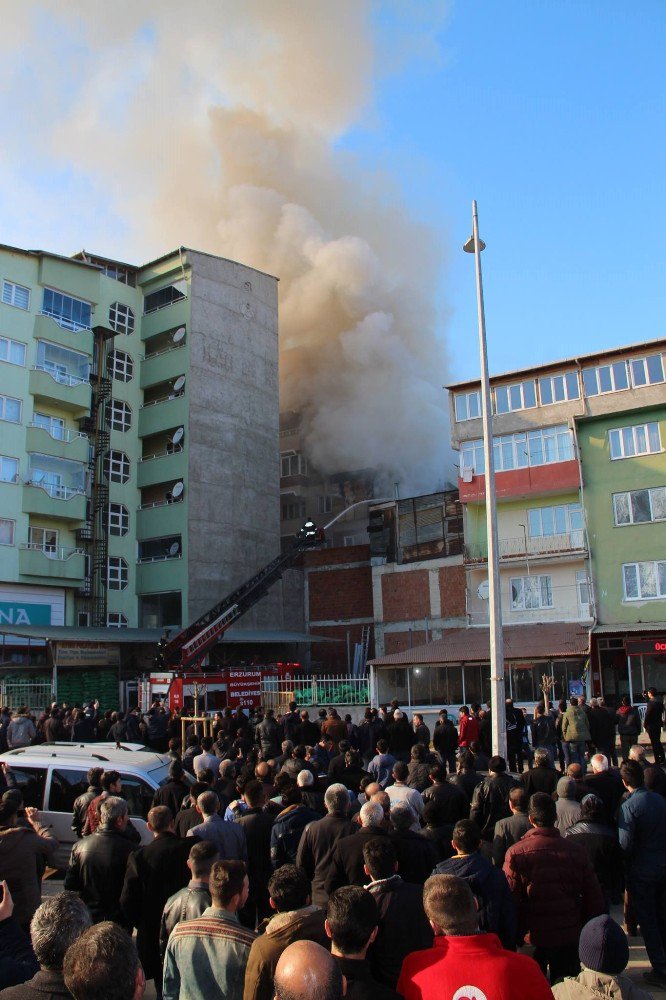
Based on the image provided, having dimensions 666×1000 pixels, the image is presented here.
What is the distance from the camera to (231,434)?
1694 inches

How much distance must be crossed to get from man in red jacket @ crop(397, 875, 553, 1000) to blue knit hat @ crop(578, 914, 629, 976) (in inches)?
24.7

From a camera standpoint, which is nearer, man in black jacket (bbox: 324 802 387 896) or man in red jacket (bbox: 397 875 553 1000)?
man in red jacket (bbox: 397 875 553 1000)

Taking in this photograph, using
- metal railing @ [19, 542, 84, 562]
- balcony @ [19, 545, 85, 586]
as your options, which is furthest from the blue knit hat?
metal railing @ [19, 542, 84, 562]

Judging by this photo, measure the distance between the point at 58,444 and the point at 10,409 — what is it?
279 cm

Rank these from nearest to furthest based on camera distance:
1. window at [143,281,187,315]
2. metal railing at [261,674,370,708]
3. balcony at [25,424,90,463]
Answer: metal railing at [261,674,370,708]
balcony at [25,424,90,463]
window at [143,281,187,315]

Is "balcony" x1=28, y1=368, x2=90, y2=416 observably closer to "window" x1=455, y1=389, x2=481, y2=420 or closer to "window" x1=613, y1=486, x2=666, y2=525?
"window" x1=455, y1=389, x2=481, y2=420

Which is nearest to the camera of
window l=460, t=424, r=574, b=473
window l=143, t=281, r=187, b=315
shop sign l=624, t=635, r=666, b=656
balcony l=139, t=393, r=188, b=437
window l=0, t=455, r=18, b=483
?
shop sign l=624, t=635, r=666, b=656

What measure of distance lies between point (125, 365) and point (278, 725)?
99.1 ft

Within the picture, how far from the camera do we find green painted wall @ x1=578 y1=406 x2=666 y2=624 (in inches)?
1123

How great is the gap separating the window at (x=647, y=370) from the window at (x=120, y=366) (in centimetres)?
2562

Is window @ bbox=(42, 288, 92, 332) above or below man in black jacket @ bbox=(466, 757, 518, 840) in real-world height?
above

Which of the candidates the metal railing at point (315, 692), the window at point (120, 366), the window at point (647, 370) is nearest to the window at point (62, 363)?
the window at point (120, 366)

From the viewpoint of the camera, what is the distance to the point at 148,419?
42562 mm

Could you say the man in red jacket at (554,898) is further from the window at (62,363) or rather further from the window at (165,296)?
the window at (165,296)
